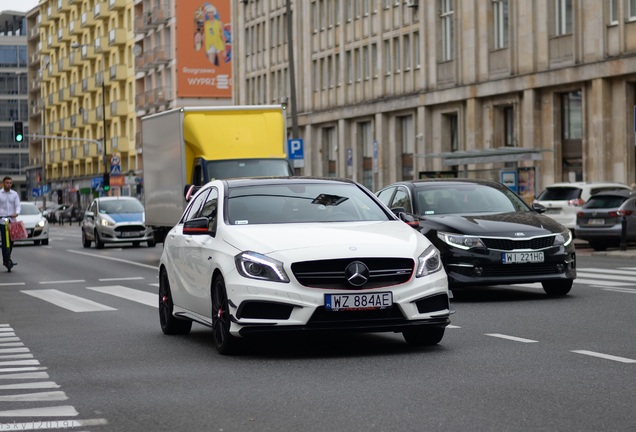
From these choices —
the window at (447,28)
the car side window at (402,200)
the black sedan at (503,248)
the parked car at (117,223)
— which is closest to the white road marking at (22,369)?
the black sedan at (503,248)

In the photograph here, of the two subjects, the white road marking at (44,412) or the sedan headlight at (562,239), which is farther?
the sedan headlight at (562,239)

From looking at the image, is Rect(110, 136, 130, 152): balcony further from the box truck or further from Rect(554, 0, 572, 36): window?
the box truck

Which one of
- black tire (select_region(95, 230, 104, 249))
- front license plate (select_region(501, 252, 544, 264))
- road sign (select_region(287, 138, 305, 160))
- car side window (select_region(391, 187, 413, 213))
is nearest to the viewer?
front license plate (select_region(501, 252, 544, 264))

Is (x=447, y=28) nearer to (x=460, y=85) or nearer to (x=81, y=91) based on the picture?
(x=460, y=85)

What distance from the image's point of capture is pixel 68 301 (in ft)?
62.2

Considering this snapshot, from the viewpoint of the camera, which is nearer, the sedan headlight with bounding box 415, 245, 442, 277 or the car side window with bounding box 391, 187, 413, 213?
the sedan headlight with bounding box 415, 245, 442, 277

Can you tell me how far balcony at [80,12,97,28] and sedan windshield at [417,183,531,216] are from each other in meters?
105

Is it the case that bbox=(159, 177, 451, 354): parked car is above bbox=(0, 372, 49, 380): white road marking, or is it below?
above

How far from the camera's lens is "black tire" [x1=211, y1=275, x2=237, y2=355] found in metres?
11.0

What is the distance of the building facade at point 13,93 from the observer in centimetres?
15912

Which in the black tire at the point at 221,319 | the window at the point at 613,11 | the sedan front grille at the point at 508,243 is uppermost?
the window at the point at 613,11

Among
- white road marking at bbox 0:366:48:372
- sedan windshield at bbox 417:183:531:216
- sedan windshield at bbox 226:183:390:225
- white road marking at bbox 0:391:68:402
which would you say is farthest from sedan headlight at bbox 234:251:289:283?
sedan windshield at bbox 417:183:531:216

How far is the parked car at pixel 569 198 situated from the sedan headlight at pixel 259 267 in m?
26.9

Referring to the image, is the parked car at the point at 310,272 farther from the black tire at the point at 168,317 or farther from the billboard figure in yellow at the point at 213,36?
the billboard figure in yellow at the point at 213,36
